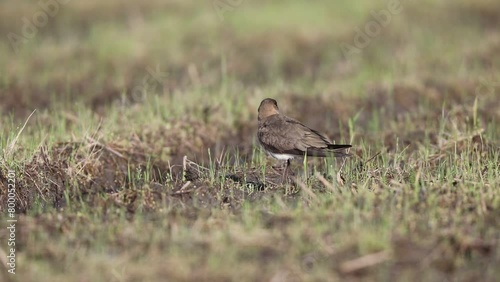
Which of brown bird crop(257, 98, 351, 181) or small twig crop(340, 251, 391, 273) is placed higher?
brown bird crop(257, 98, 351, 181)

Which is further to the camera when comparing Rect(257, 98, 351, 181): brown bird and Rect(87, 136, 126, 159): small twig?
Rect(87, 136, 126, 159): small twig

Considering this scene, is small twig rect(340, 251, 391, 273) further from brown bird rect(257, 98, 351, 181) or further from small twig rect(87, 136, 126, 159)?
small twig rect(87, 136, 126, 159)

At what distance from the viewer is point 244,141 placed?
25.8 ft

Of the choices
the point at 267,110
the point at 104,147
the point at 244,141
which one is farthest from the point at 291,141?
the point at 244,141

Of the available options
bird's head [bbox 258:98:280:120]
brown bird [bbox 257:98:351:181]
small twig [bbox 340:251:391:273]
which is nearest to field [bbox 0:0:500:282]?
small twig [bbox 340:251:391:273]

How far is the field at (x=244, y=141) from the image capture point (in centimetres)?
431

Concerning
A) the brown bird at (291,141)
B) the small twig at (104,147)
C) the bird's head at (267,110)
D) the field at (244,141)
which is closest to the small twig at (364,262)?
the field at (244,141)

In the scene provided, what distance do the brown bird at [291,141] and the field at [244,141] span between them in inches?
6.4

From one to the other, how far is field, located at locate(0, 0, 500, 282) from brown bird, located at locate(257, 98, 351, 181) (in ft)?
0.53

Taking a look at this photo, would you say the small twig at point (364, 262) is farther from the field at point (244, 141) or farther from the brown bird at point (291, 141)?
the brown bird at point (291, 141)

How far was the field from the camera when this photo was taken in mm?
4312

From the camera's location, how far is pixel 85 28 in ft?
42.5

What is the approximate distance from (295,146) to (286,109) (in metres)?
2.72

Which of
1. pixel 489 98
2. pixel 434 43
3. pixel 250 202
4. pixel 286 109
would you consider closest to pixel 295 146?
pixel 250 202
